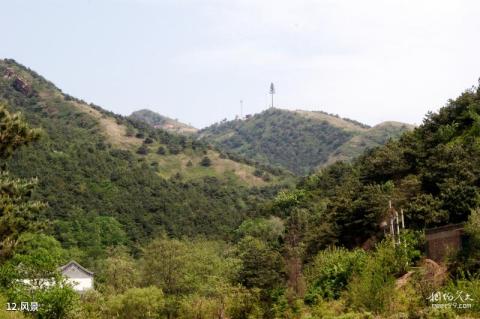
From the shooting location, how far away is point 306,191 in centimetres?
7725

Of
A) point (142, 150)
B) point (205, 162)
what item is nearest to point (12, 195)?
point (205, 162)

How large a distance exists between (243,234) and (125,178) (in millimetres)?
28395

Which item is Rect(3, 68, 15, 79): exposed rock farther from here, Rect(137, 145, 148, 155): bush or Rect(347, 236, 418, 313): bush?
Rect(347, 236, 418, 313): bush

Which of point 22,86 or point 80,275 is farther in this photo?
point 22,86

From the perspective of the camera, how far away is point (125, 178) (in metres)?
95.0

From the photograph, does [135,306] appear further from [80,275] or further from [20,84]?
[20,84]

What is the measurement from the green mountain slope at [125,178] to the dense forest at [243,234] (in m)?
0.32

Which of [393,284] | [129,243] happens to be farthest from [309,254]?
[129,243]

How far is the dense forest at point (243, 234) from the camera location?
27094mm

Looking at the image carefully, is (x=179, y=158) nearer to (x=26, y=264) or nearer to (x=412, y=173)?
(x=412, y=173)

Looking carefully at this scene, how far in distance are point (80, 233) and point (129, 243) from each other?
20.9 feet

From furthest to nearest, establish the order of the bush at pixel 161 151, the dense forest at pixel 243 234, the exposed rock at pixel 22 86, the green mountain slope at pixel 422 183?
the exposed rock at pixel 22 86, the bush at pixel 161 151, the green mountain slope at pixel 422 183, the dense forest at pixel 243 234

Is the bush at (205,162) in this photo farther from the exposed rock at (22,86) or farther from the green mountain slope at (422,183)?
the green mountain slope at (422,183)

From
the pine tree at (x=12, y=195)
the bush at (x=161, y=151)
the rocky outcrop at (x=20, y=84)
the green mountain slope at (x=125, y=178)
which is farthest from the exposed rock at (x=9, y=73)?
the pine tree at (x=12, y=195)
